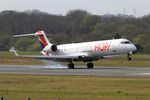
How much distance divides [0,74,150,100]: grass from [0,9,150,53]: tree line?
84.4 m

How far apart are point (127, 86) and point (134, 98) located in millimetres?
7180

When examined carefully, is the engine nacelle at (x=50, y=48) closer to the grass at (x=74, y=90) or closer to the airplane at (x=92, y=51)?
the airplane at (x=92, y=51)

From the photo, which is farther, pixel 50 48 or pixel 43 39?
pixel 43 39

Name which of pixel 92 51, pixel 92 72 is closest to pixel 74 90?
pixel 92 72

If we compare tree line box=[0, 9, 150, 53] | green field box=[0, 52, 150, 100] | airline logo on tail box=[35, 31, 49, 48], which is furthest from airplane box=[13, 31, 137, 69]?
tree line box=[0, 9, 150, 53]

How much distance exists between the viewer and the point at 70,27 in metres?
170

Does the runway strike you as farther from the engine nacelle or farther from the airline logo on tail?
the airline logo on tail

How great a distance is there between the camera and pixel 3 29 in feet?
558

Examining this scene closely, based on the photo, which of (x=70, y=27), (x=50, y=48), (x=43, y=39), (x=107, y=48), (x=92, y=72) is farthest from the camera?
(x=70, y=27)

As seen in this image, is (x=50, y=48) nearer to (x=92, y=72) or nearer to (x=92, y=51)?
→ (x=92, y=51)

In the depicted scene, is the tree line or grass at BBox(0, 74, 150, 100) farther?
the tree line

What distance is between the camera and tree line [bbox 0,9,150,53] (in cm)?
13238

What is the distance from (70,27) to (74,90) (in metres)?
139

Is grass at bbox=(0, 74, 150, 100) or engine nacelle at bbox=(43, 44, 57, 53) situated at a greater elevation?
grass at bbox=(0, 74, 150, 100)
